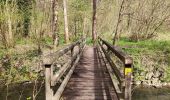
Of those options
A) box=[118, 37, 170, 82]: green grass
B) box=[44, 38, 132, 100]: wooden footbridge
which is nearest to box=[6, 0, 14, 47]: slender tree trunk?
box=[118, 37, 170, 82]: green grass

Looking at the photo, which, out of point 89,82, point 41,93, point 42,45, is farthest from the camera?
point 42,45

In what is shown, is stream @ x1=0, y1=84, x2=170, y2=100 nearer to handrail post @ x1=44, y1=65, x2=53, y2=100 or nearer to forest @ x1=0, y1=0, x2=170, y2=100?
forest @ x1=0, y1=0, x2=170, y2=100

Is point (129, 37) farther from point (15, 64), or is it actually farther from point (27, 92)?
point (27, 92)

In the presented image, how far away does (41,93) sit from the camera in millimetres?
16891

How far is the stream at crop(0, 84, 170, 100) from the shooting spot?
1652 centimetres

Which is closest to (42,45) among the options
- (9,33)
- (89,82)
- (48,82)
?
(9,33)

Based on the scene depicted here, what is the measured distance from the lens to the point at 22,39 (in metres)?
27.0

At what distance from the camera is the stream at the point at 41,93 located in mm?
16516

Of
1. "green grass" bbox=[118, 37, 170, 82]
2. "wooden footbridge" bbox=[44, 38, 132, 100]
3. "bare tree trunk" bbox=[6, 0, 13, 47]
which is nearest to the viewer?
"wooden footbridge" bbox=[44, 38, 132, 100]

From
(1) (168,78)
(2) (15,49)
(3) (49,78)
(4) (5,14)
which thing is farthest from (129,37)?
(3) (49,78)

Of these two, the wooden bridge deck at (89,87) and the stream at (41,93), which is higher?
the wooden bridge deck at (89,87)

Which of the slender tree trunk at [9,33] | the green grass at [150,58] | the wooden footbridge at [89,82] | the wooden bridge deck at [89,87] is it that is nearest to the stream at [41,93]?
the green grass at [150,58]

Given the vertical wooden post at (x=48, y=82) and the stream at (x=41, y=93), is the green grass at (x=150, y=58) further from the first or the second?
the vertical wooden post at (x=48, y=82)

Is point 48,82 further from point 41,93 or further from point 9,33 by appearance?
point 9,33
